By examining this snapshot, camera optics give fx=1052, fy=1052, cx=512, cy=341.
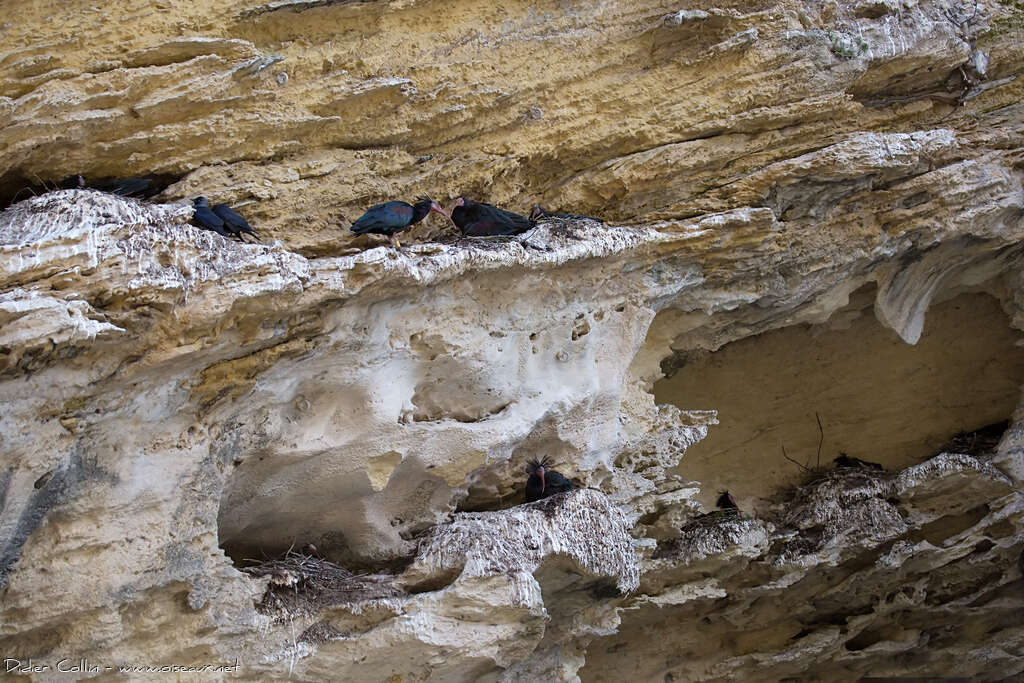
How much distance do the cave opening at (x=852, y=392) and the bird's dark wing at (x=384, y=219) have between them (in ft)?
9.22

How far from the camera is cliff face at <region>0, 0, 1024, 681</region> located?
14.0ft

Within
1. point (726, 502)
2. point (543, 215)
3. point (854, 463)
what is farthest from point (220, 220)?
point (854, 463)

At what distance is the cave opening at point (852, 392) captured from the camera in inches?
291

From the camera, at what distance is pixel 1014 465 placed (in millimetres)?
6922

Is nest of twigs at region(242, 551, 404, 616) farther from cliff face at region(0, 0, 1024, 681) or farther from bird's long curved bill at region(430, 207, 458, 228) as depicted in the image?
bird's long curved bill at region(430, 207, 458, 228)

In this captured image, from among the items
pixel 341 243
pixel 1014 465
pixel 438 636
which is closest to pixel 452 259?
pixel 341 243

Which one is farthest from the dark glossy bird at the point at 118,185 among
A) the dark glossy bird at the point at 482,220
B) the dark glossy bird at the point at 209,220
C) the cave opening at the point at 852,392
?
the cave opening at the point at 852,392

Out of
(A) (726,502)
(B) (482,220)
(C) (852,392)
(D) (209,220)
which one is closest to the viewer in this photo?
(D) (209,220)

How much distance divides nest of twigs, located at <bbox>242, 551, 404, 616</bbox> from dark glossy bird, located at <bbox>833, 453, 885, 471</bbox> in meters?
3.75

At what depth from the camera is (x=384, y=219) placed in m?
5.18

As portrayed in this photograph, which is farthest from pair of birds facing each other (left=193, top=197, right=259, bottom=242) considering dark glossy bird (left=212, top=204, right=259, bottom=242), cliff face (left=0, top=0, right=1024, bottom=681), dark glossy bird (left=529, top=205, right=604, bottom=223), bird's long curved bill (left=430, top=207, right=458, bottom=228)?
dark glossy bird (left=529, top=205, right=604, bottom=223)

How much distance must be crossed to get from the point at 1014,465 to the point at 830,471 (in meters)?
1.16

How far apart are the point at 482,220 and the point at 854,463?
3467 millimetres

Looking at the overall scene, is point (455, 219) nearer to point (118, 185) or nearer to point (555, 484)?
point (555, 484)
